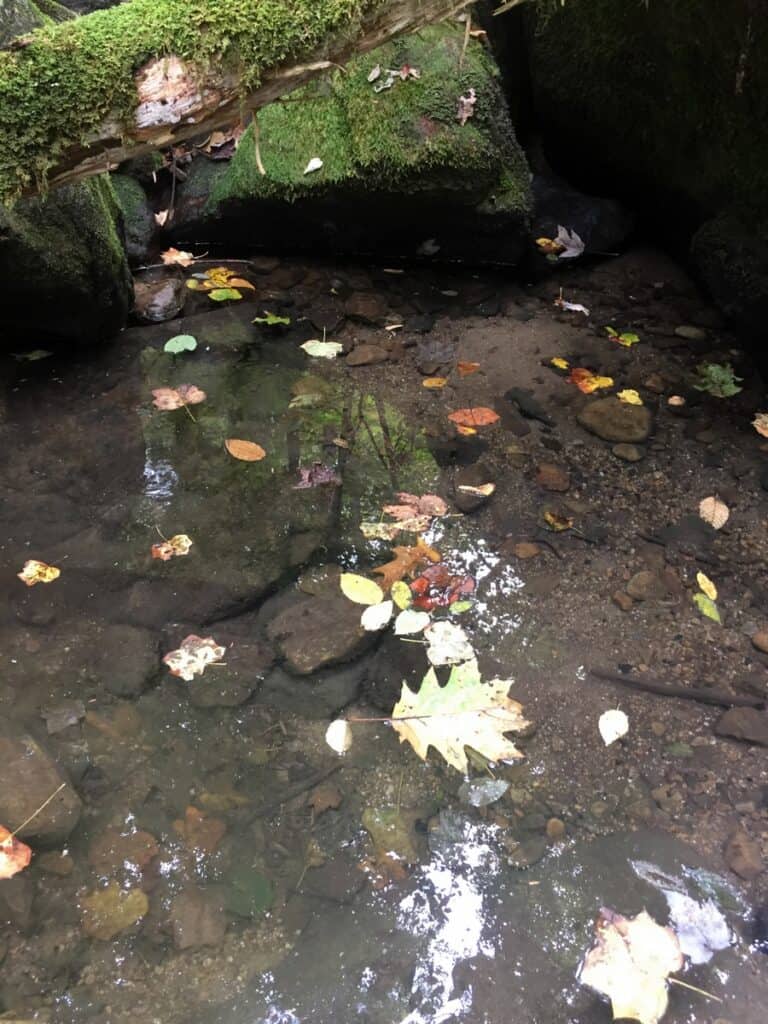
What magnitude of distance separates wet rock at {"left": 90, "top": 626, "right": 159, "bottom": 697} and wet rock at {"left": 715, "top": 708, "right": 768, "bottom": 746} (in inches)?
68.8

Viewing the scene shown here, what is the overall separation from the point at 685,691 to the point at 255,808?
4.42 ft

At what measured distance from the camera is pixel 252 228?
4.52 m

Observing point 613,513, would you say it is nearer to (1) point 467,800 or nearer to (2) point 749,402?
(2) point 749,402

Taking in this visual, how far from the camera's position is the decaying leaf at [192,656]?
234 cm

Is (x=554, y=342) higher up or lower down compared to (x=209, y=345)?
lower down

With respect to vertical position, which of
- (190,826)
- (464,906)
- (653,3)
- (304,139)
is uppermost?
(653,3)

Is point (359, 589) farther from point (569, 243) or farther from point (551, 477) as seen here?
point (569, 243)

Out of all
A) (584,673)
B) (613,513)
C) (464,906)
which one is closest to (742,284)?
(613,513)

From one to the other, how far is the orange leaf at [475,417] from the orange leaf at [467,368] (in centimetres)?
29

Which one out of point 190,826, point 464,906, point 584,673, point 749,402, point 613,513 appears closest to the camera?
point 464,906

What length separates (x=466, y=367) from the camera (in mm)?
3709

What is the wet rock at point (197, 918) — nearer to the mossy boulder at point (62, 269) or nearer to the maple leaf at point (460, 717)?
the maple leaf at point (460, 717)

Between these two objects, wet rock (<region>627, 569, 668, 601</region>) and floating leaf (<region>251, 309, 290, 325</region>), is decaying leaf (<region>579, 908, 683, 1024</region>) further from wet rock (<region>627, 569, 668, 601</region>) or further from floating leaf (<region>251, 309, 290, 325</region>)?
floating leaf (<region>251, 309, 290, 325</region>)

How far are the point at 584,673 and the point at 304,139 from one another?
137 inches
